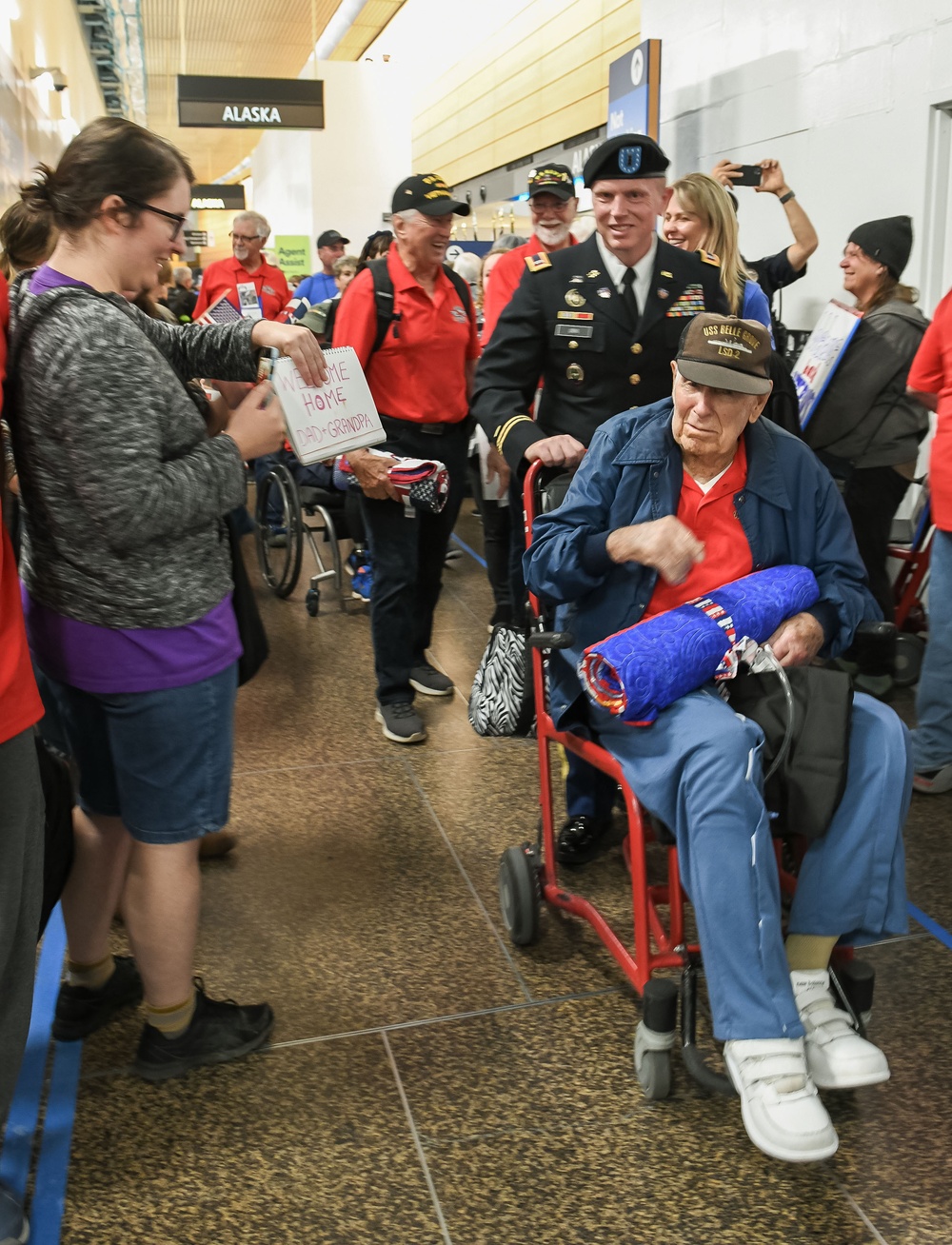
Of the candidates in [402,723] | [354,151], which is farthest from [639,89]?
[354,151]

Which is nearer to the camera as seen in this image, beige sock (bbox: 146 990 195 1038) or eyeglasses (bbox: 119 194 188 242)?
eyeglasses (bbox: 119 194 188 242)

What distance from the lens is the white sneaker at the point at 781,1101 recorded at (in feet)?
5.49

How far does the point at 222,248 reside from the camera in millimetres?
38594

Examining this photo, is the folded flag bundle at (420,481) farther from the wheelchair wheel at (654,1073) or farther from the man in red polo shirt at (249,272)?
the man in red polo shirt at (249,272)

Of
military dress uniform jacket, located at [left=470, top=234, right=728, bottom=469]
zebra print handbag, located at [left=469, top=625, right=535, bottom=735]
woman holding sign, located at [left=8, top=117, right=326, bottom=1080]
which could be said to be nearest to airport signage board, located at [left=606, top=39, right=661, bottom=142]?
military dress uniform jacket, located at [left=470, top=234, right=728, bottom=469]

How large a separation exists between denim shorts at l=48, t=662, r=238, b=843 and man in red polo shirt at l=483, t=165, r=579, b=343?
262cm

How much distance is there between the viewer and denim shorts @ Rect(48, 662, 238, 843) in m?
1.88

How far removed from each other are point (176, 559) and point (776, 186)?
378cm

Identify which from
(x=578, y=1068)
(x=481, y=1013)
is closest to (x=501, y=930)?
(x=481, y=1013)

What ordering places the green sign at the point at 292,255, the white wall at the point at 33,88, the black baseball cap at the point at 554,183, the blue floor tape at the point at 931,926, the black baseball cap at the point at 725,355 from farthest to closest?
1. the green sign at the point at 292,255
2. the white wall at the point at 33,88
3. the black baseball cap at the point at 554,183
4. the blue floor tape at the point at 931,926
5. the black baseball cap at the point at 725,355

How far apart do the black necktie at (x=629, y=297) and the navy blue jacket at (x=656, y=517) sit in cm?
71

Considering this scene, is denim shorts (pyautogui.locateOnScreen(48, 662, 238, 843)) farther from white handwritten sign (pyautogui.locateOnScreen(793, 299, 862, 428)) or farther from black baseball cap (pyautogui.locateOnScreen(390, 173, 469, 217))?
white handwritten sign (pyautogui.locateOnScreen(793, 299, 862, 428))

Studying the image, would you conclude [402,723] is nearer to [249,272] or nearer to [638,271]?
[638,271]

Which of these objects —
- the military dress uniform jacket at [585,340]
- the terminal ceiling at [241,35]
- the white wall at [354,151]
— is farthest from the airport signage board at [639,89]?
the terminal ceiling at [241,35]
